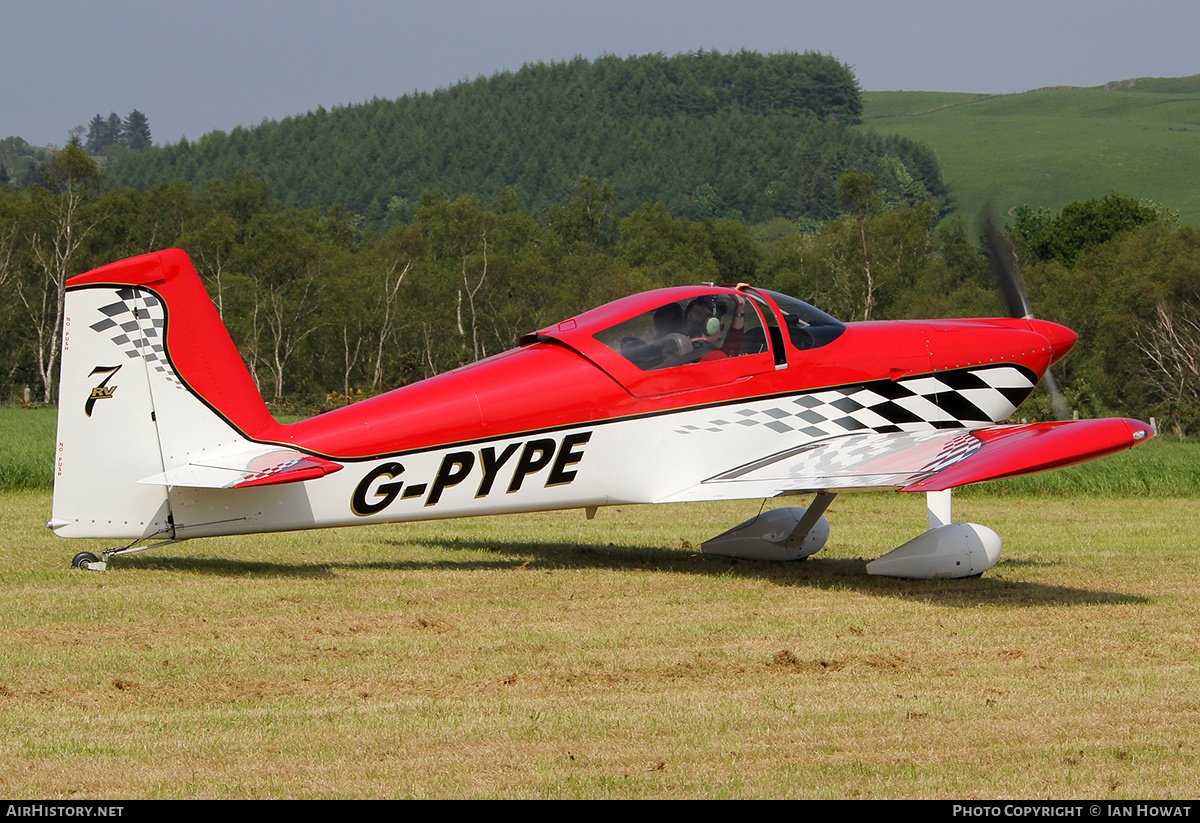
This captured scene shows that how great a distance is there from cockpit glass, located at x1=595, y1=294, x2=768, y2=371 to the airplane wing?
2.98ft

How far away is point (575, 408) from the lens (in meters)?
8.68

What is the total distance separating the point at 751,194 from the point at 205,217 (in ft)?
330

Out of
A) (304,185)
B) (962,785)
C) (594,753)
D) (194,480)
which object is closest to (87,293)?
(194,480)

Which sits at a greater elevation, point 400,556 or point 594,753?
point 594,753

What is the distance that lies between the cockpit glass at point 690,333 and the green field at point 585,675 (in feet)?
5.63

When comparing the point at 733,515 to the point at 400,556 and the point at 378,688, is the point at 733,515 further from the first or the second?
the point at 378,688

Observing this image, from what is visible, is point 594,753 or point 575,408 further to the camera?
point 575,408

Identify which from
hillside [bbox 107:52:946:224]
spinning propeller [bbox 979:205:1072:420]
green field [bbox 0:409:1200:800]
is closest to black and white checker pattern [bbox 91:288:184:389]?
green field [bbox 0:409:1200:800]

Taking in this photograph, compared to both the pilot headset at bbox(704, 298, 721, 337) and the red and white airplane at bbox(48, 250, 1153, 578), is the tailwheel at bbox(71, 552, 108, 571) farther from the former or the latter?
the pilot headset at bbox(704, 298, 721, 337)

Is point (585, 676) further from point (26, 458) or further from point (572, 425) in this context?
point (26, 458)

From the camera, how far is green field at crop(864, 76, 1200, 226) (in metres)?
123

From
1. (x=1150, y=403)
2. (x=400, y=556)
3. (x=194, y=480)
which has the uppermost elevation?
(x=194, y=480)

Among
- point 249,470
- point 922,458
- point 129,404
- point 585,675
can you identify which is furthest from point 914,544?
point 129,404
